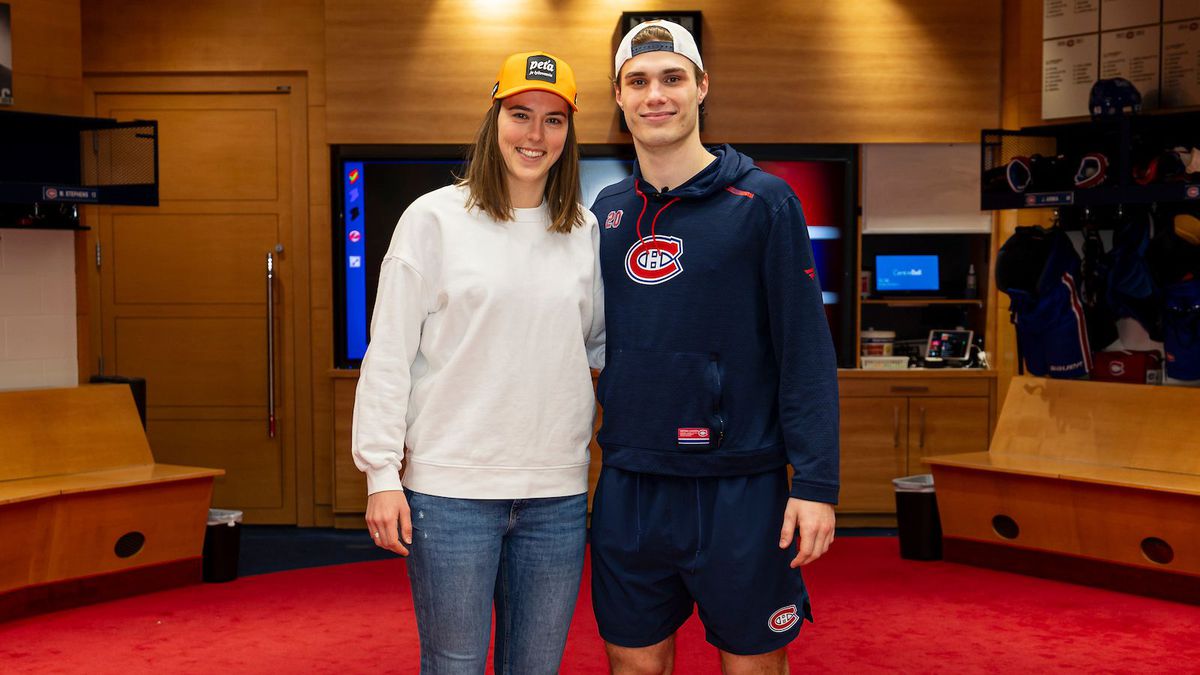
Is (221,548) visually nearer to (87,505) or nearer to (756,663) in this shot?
(87,505)

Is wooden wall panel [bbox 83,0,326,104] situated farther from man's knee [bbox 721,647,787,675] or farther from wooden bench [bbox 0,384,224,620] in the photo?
man's knee [bbox 721,647,787,675]

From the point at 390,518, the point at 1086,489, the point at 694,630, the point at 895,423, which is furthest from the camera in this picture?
the point at 895,423

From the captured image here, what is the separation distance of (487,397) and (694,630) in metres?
2.31

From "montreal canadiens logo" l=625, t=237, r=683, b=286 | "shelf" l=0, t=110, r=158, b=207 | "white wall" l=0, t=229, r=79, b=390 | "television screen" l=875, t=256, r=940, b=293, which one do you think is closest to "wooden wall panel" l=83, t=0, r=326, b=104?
"shelf" l=0, t=110, r=158, b=207

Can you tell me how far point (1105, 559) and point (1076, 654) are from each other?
99 cm

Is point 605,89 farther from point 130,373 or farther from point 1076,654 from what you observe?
point 1076,654

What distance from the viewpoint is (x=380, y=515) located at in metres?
2.04

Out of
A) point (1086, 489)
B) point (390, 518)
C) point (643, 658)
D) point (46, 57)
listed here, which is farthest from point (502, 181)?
point (46, 57)

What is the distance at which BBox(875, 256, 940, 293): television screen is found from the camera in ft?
20.7

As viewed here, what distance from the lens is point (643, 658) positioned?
7.42ft

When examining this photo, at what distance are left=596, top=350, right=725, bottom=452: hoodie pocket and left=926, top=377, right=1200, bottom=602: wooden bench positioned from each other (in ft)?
9.98

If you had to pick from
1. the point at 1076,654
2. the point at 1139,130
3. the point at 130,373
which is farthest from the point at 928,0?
the point at 130,373

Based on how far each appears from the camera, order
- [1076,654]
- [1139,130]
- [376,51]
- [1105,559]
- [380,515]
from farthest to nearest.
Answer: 1. [376,51]
2. [1139,130]
3. [1105,559]
4. [1076,654]
5. [380,515]

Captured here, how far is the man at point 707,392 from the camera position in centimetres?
215
